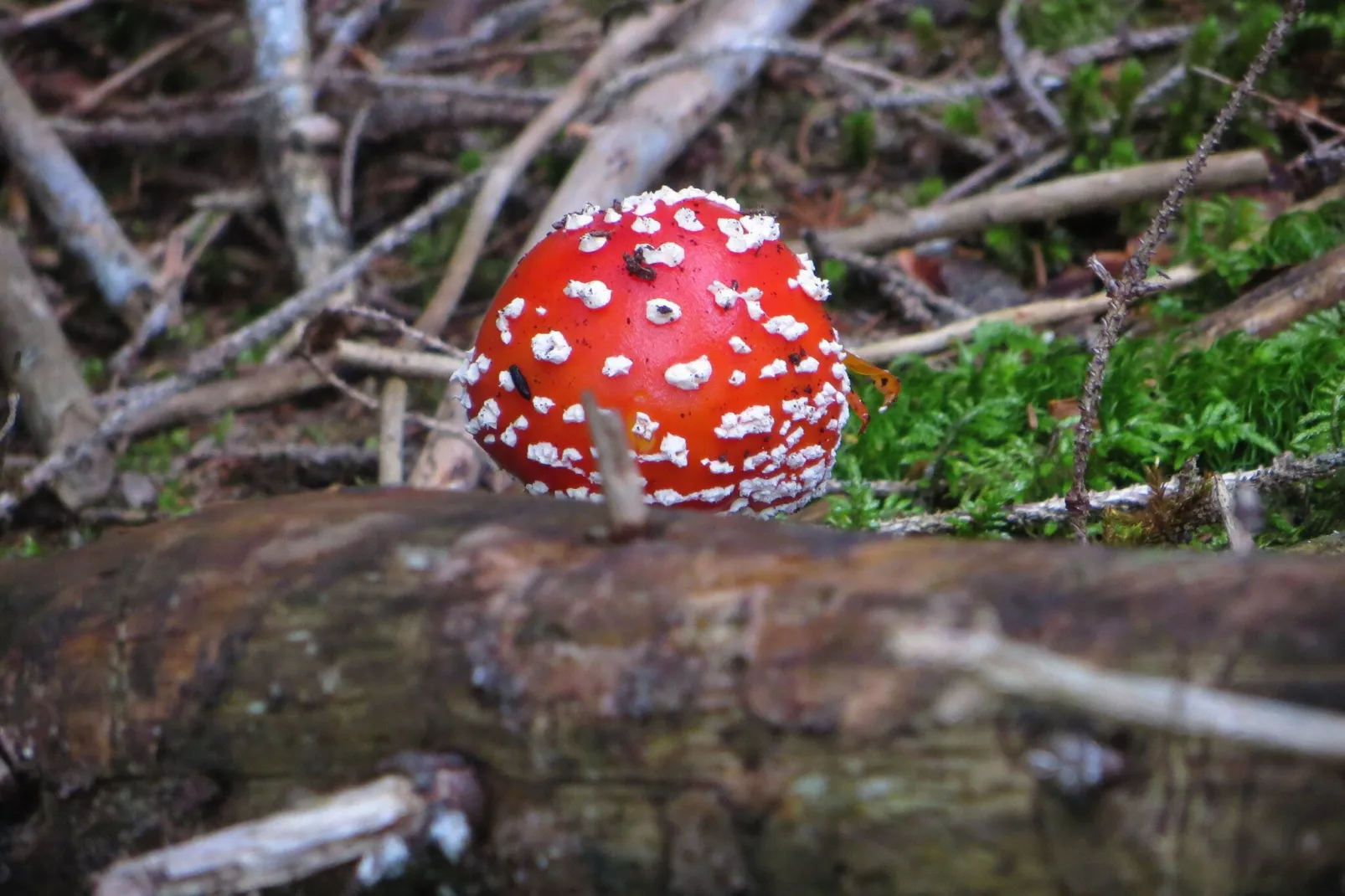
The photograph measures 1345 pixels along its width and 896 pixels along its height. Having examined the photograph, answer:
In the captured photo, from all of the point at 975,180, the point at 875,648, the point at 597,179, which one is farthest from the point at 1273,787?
the point at 975,180

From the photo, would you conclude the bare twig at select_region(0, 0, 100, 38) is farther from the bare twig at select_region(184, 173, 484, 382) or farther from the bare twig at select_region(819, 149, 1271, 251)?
the bare twig at select_region(819, 149, 1271, 251)

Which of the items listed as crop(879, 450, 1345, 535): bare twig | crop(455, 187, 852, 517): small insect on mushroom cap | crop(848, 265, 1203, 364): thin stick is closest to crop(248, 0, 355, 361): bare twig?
crop(455, 187, 852, 517): small insect on mushroom cap

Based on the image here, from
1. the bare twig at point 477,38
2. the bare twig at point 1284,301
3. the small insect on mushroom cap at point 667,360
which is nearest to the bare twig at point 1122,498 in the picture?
the small insect on mushroom cap at point 667,360

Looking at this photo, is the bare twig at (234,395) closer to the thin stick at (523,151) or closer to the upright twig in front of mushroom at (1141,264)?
the thin stick at (523,151)

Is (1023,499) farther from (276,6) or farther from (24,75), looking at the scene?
(24,75)

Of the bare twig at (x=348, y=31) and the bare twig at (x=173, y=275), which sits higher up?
the bare twig at (x=348, y=31)

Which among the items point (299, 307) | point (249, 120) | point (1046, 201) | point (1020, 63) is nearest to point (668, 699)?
point (299, 307)

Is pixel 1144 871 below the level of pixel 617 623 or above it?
below
